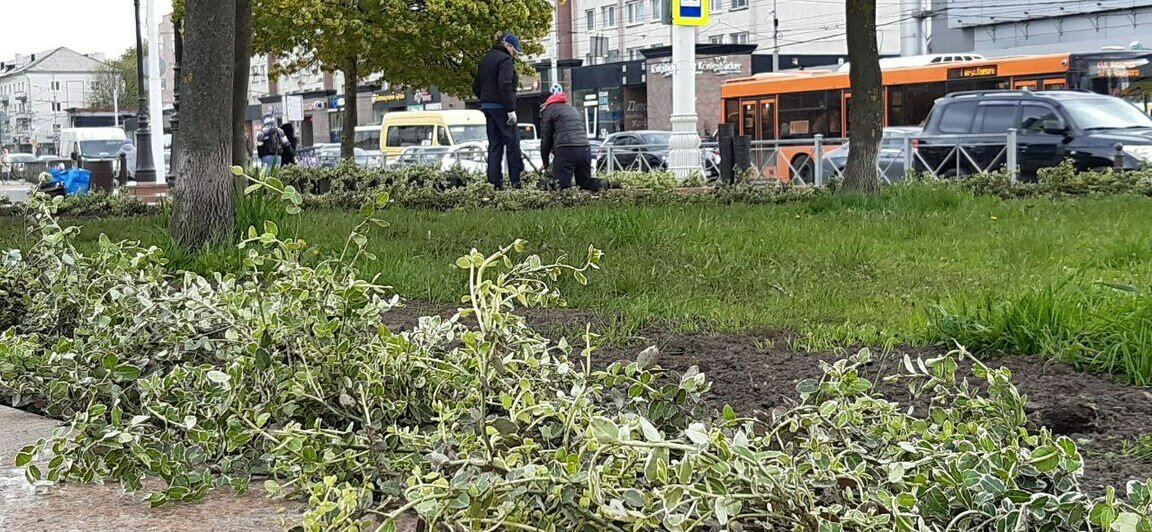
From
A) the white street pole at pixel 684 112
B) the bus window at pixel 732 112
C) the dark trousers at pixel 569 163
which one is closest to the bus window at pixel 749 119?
the bus window at pixel 732 112

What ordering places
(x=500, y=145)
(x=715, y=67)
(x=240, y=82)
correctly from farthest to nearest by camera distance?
(x=715, y=67)
(x=500, y=145)
(x=240, y=82)

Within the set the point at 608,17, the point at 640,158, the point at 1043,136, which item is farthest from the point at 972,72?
the point at 608,17

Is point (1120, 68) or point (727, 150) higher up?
point (1120, 68)

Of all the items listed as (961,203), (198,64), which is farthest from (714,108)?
(198,64)

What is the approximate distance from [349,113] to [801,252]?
20.3 meters

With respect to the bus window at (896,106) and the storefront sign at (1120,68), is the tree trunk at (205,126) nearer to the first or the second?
the storefront sign at (1120,68)

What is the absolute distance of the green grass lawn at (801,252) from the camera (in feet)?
17.7

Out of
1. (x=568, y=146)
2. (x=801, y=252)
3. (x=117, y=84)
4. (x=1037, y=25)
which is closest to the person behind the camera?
(x=801, y=252)

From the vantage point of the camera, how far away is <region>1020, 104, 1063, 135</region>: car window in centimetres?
1773

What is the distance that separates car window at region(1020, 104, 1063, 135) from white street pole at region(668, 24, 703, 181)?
4.65 m

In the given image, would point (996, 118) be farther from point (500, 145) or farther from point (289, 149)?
point (289, 149)

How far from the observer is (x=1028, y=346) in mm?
4164

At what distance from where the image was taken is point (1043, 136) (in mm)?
17625

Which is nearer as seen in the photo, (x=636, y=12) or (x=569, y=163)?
(x=569, y=163)
